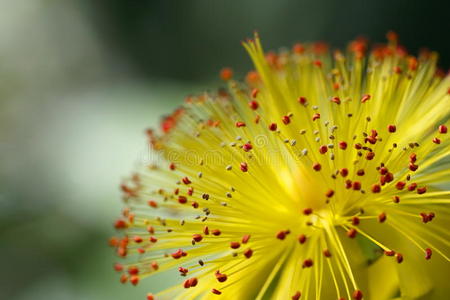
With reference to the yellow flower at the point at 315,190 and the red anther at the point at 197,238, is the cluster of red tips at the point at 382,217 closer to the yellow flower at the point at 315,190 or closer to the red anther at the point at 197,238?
the yellow flower at the point at 315,190

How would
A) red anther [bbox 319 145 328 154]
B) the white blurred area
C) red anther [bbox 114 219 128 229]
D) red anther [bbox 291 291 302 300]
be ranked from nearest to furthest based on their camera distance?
red anther [bbox 291 291 302 300] < red anther [bbox 319 145 328 154] < red anther [bbox 114 219 128 229] < the white blurred area

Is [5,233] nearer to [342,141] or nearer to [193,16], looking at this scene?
[342,141]

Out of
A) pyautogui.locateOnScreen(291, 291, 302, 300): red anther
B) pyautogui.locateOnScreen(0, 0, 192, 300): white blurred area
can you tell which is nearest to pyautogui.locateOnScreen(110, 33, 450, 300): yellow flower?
pyautogui.locateOnScreen(291, 291, 302, 300): red anther

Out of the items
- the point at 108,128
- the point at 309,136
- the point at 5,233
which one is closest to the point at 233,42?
the point at 108,128

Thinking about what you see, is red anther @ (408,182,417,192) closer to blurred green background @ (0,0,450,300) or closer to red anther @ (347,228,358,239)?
red anther @ (347,228,358,239)

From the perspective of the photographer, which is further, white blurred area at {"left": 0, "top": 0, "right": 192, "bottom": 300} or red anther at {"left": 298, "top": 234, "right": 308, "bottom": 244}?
white blurred area at {"left": 0, "top": 0, "right": 192, "bottom": 300}

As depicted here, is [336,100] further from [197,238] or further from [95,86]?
[95,86]

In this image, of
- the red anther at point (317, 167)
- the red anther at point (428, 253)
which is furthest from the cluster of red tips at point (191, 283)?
the red anther at point (428, 253)
